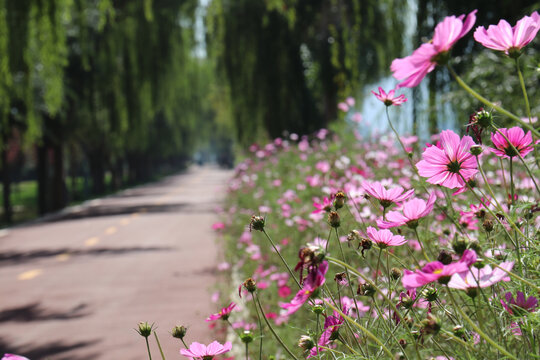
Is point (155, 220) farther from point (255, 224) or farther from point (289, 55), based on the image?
point (255, 224)

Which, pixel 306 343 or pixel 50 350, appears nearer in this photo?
pixel 306 343

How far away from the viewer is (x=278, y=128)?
9.02 m

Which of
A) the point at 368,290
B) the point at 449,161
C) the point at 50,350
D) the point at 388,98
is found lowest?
the point at 50,350

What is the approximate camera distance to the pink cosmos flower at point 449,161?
1.09 meters

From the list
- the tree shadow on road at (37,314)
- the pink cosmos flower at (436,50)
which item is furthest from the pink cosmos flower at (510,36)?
the tree shadow on road at (37,314)

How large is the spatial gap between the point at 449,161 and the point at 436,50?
32 cm

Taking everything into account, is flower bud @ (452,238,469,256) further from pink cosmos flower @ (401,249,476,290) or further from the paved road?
the paved road

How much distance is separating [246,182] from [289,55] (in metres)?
2.20

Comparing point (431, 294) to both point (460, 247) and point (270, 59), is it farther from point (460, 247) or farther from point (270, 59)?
point (270, 59)

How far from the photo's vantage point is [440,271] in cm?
82

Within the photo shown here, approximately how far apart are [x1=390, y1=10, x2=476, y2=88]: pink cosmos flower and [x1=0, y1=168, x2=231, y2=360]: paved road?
2.45 meters

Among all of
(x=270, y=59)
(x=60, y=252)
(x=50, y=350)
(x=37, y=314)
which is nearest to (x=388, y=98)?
(x=50, y=350)

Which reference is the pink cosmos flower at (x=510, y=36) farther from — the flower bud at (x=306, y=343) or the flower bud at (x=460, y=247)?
the flower bud at (x=306, y=343)

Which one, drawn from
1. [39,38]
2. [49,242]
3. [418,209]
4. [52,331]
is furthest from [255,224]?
[49,242]
